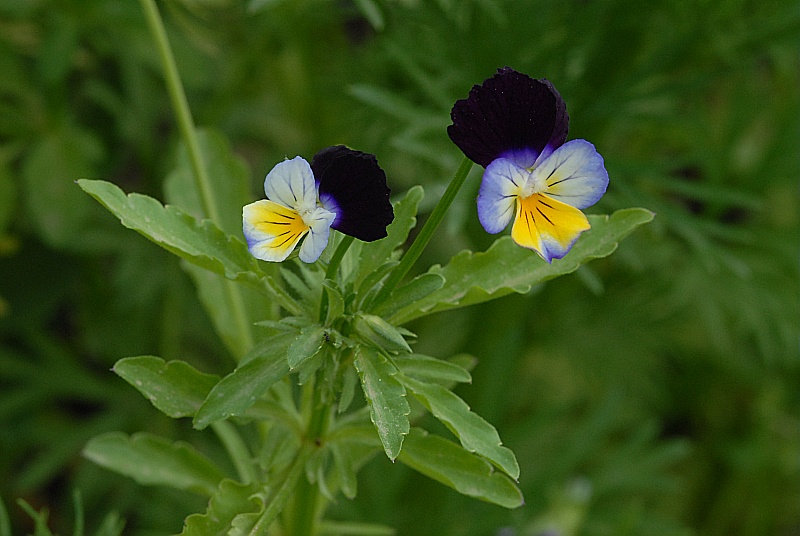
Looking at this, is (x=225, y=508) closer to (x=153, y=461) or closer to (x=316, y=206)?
(x=153, y=461)

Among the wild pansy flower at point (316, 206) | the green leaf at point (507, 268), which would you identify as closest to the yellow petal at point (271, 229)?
the wild pansy flower at point (316, 206)

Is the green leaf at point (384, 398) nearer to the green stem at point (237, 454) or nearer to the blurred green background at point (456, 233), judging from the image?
the green stem at point (237, 454)

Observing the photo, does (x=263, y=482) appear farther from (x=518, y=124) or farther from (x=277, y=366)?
(x=518, y=124)

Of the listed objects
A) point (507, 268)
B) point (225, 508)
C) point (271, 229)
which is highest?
point (507, 268)

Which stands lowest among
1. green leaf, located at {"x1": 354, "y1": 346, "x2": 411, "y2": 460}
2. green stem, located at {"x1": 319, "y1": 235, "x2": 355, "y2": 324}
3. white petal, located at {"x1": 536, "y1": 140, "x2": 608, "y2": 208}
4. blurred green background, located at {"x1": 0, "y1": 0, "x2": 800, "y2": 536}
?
green leaf, located at {"x1": 354, "y1": 346, "x2": 411, "y2": 460}

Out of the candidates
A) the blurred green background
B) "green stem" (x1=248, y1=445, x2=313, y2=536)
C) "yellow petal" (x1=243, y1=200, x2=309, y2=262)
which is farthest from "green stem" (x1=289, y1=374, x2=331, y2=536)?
the blurred green background

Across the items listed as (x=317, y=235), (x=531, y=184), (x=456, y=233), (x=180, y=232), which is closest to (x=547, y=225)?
(x=531, y=184)

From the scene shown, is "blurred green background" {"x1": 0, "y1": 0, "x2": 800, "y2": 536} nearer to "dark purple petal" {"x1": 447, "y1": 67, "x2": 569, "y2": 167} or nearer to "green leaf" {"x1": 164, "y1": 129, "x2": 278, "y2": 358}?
"green leaf" {"x1": 164, "y1": 129, "x2": 278, "y2": 358}
